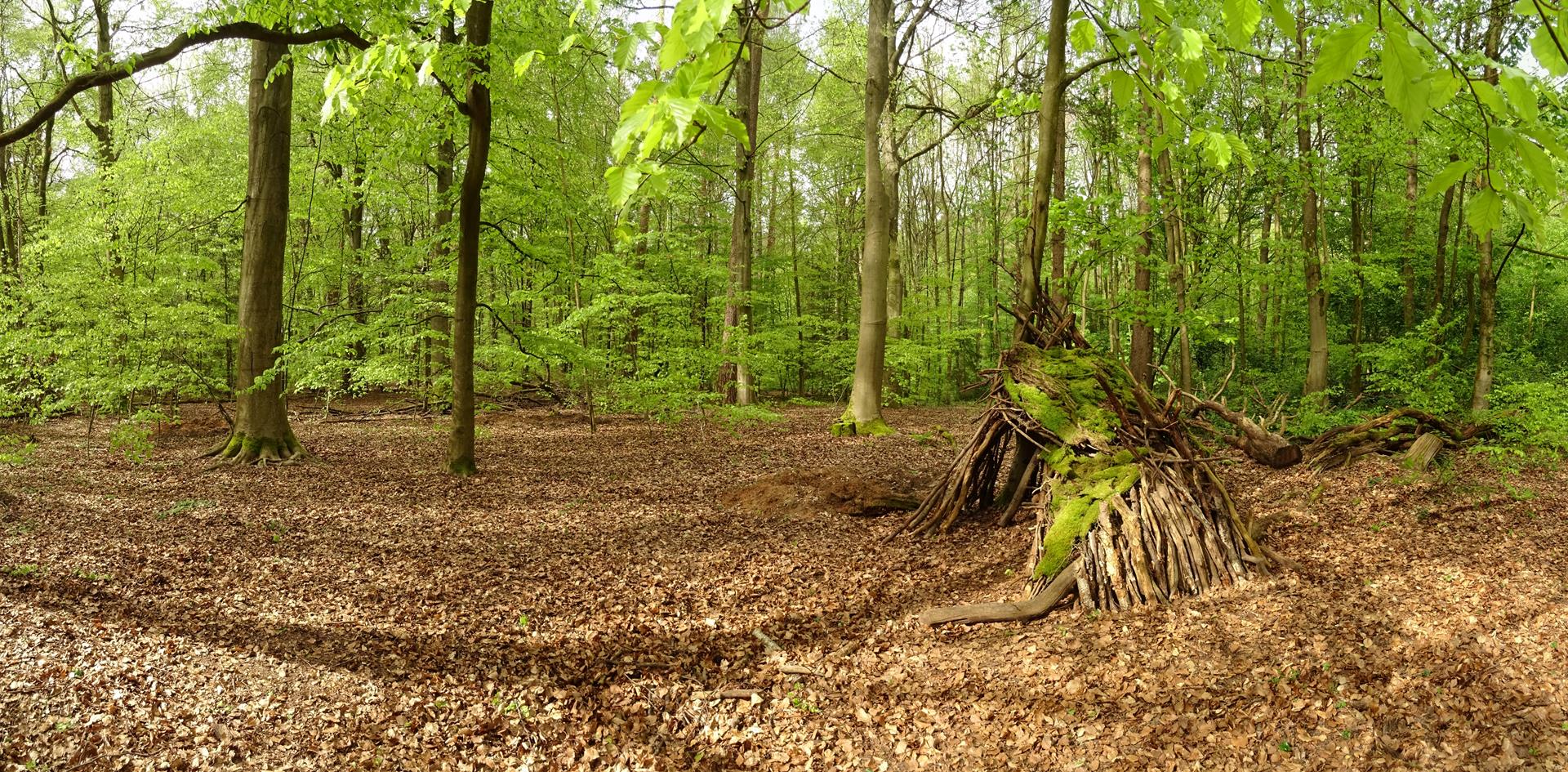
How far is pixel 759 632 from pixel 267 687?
2381 millimetres

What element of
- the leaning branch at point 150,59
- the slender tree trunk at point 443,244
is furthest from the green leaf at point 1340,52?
the slender tree trunk at point 443,244

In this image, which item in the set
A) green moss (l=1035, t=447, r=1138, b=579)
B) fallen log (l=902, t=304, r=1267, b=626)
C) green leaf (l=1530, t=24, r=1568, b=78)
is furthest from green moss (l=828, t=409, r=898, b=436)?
green leaf (l=1530, t=24, r=1568, b=78)

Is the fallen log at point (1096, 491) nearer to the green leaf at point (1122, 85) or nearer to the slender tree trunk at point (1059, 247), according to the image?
the slender tree trunk at point (1059, 247)

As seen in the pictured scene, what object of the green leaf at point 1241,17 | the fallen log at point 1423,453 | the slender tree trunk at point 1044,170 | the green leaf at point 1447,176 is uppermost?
the slender tree trunk at point 1044,170

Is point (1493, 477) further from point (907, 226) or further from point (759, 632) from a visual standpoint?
point (907, 226)

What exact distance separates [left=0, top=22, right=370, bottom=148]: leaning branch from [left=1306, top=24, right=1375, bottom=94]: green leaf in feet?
19.9

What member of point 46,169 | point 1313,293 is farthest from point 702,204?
point 46,169

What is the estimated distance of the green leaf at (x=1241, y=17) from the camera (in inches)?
50.7

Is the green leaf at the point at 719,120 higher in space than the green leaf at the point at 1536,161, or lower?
higher

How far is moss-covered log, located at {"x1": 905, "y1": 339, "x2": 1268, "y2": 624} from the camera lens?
3.89m

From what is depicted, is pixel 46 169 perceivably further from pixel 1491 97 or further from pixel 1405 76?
pixel 1491 97

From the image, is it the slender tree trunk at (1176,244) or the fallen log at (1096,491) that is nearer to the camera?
the fallen log at (1096,491)

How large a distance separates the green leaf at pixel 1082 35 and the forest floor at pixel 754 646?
2439 millimetres

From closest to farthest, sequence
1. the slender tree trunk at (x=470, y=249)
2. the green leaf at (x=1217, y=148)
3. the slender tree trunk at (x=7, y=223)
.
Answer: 1. the green leaf at (x=1217, y=148)
2. the slender tree trunk at (x=470, y=249)
3. the slender tree trunk at (x=7, y=223)
